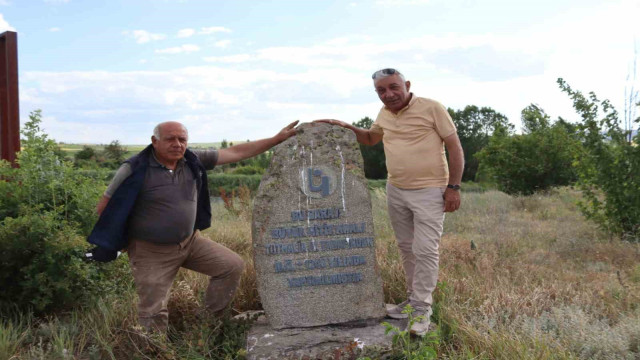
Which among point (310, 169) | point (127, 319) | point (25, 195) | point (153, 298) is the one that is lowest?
point (127, 319)

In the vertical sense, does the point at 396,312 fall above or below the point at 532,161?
below

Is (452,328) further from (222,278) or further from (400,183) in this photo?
(222,278)

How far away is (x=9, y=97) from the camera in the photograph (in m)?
7.00

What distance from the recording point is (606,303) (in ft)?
15.6

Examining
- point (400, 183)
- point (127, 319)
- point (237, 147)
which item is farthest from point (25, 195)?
point (400, 183)

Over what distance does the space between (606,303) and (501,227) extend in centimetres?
348

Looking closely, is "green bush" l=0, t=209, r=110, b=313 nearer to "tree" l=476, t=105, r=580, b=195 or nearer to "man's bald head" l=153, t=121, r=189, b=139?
"man's bald head" l=153, t=121, r=189, b=139

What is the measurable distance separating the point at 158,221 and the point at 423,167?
79.7 inches

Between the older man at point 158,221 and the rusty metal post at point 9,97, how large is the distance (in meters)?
3.94

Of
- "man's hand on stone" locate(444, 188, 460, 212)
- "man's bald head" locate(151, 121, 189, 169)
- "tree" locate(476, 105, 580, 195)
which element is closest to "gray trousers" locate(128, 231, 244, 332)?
"man's bald head" locate(151, 121, 189, 169)

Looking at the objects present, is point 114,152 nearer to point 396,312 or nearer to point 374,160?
point 374,160

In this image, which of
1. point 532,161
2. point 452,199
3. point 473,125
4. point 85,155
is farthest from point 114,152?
point 452,199

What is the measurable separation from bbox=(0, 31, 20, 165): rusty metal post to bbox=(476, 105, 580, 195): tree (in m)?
10.2

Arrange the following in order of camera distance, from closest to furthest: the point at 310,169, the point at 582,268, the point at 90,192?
the point at 310,169, the point at 90,192, the point at 582,268
